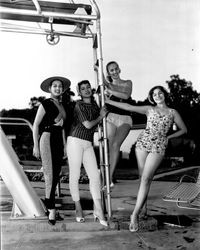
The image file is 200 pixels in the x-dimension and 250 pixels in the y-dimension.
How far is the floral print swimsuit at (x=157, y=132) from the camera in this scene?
3.32 meters

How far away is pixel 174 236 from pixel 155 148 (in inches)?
32.5

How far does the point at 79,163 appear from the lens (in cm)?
333

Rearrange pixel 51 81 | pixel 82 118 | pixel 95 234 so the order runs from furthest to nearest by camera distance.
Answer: pixel 51 81
pixel 82 118
pixel 95 234

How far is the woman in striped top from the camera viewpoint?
3.32 m

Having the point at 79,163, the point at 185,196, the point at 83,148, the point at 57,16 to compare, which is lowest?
the point at 185,196

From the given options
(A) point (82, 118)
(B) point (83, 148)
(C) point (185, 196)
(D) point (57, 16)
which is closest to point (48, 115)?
(A) point (82, 118)

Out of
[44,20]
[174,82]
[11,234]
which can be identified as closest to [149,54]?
[44,20]

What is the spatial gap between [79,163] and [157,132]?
0.80 meters

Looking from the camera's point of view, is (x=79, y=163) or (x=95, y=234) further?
(x=79, y=163)

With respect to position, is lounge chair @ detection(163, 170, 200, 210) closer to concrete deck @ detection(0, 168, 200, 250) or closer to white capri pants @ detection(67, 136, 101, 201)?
concrete deck @ detection(0, 168, 200, 250)

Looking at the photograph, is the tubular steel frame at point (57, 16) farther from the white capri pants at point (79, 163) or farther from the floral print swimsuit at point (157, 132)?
the floral print swimsuit at point (157, 132)

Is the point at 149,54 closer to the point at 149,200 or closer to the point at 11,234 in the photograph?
the point at 149,200

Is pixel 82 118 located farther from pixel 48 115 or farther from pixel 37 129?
pixel 37 129

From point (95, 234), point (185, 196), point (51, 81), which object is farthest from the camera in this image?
point (185, 196)
